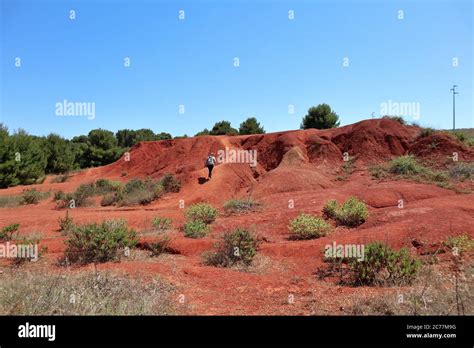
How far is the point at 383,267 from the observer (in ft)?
18.7

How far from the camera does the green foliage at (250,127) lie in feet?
117

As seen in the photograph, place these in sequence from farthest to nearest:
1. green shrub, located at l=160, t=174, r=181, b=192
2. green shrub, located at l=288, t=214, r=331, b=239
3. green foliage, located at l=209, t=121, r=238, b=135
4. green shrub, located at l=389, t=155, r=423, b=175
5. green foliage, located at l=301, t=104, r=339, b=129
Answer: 1. green foliage, located at l=209, t=121, r=238, b=135
2. green foliage, located at l=301, t=104, r=339, b=129
3. green shrub, located at l=160, t=174, r=181, b=192
4. green shrub, located at l=389, t=155, r=423, b=175
5. green shrub, located at l=288, t=214, r=331, b=239

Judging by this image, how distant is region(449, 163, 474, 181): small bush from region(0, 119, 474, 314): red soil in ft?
4.83

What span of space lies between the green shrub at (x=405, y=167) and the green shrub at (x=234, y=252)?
1286 centimetres

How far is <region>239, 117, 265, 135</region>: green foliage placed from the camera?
1407 inches

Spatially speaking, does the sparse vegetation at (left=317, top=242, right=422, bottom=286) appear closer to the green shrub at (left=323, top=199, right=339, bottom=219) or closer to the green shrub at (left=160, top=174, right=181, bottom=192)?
the green shrub at (left=323, top=199, right=339, bottom=219)

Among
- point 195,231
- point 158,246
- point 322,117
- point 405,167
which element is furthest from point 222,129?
point 158,246

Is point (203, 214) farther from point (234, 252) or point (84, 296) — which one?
point (84, 296)

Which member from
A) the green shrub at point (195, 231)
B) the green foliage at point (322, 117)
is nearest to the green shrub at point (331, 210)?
the green shrub at point (195, 231)

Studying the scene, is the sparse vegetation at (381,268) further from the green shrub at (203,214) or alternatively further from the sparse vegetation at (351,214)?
the green shrub at (203,214)
